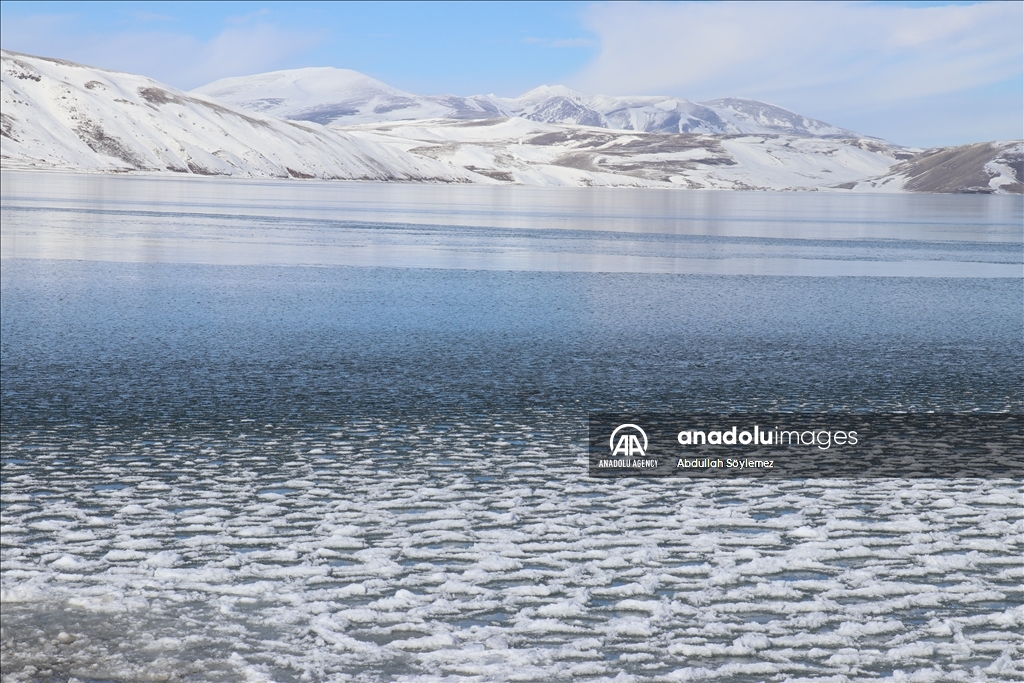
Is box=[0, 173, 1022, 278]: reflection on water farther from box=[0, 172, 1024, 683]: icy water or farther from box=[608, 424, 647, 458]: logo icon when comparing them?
box=[608, 424, 647, 458]: logo icon

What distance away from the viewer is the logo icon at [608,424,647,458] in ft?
33.3

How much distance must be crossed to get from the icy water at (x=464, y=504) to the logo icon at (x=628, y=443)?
1.26ft

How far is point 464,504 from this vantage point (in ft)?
27.7

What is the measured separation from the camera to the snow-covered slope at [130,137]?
158250 mm

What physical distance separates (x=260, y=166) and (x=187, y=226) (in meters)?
140

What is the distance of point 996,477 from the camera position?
30.7ft

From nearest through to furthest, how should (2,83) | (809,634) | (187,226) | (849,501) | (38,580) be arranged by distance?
(809,634)
(38,580)
(849,501)
(187,226)
(2,83)

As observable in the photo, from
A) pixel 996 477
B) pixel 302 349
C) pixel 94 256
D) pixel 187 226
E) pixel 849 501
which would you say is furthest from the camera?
pixel 187 226

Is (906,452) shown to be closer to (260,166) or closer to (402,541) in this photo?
(402,541)

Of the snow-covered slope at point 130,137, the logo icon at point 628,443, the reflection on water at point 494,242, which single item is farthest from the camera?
the snow-covered slope at point 130,137

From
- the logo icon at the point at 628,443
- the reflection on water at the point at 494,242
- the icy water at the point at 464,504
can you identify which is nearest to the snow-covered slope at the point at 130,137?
the reflection on water at the point at 494,242

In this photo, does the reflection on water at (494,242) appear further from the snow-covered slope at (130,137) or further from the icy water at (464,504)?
the snow-covered slope at (130,137)

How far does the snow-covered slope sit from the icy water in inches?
5558

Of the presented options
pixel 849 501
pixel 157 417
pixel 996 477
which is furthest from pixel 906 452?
pixel 157 417
